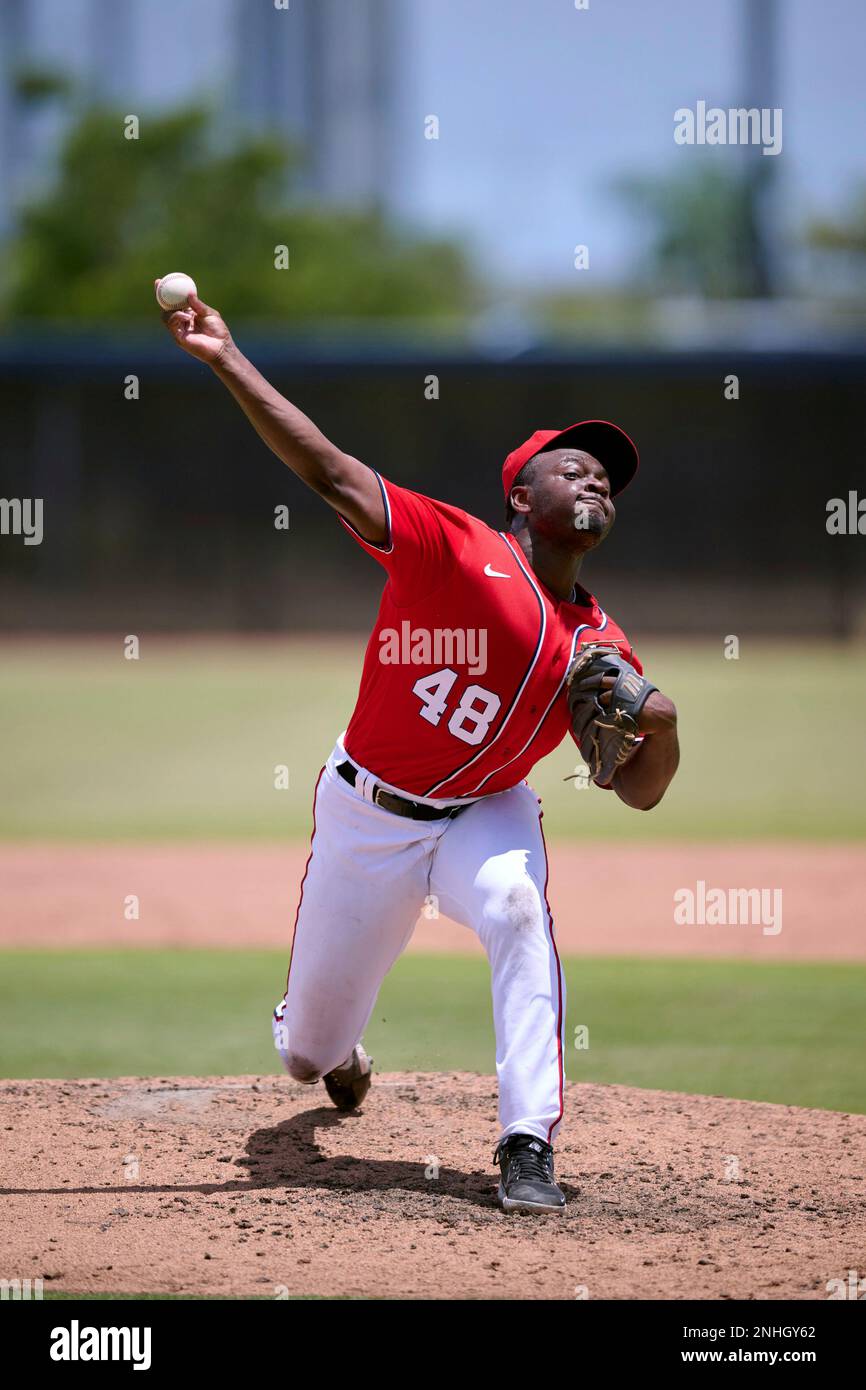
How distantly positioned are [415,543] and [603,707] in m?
0.62

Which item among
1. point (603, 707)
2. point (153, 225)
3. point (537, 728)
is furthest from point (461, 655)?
point (153, 225)

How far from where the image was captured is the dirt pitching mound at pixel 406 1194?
3.50 meters

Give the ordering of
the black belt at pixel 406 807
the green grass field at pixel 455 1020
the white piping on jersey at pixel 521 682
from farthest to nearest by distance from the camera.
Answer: the green grass field at pixel 455 1020, the black belt at pixel 406 807, the white piping on jersey at pixel 521 682

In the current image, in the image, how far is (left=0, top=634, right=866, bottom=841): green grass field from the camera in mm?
11453

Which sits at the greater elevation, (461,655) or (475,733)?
(461,655)

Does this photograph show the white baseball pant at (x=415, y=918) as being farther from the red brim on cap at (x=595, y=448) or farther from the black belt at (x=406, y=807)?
the red brim on cap at (x=595, y=448)

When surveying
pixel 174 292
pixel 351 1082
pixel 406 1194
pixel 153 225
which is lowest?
pixel 406 1194

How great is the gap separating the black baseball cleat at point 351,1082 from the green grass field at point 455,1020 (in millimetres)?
663

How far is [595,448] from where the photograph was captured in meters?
4.28

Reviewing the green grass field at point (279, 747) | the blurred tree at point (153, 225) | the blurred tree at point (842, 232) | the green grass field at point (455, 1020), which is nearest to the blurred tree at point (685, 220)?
the blurred tree at point (842, 232)

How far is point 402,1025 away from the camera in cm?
616

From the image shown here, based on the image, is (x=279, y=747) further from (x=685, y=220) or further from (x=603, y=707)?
(x=685, y=220)

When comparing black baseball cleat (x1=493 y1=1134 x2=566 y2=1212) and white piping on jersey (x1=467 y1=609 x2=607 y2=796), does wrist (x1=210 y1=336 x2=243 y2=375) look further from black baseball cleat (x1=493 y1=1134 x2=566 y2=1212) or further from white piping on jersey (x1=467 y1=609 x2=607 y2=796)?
black baseball cleat (x1=493 y1=1134 x2=566 y2=1212)

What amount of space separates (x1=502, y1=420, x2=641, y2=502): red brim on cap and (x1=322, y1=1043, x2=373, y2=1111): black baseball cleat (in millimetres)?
1773
